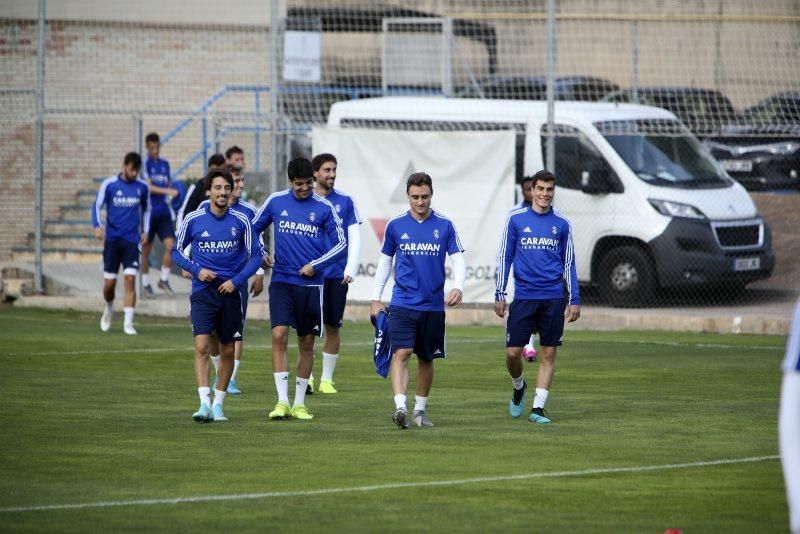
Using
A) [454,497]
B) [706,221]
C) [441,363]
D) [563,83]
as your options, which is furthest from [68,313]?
[454,497]

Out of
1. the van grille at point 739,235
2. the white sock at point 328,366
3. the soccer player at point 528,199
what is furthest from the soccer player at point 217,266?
the van grille at point 739,235

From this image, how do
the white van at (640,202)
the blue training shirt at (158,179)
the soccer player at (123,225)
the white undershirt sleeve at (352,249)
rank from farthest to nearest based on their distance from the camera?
the blue training shirt at (158,179) < the white van at (640,202) < the soccer player at (123,225) < the white undershirt sleeve at (352,249)

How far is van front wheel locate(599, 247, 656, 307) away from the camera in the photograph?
2200 cm

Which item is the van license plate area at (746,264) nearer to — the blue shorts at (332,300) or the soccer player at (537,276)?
the blue shorts at (332,300)

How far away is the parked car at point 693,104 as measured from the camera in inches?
1037

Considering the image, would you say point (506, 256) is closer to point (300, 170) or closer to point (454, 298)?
point (454, 298)

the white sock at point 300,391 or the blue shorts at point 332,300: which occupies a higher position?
the blue shorts at point 332,300

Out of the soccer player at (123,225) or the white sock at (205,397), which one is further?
the soccer player at (123,225)

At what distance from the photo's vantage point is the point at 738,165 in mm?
27672

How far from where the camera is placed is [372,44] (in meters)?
32.8

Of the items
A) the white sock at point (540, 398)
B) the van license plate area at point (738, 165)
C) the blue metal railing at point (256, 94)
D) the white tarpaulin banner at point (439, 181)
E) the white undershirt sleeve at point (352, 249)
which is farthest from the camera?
the van license plate area at point (738, 165)

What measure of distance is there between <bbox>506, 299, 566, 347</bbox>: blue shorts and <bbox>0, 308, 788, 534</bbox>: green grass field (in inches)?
27.5

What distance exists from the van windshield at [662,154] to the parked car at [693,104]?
2.15 meters

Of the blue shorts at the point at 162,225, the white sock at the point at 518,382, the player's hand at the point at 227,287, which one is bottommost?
the white sock at the point at 518,382
